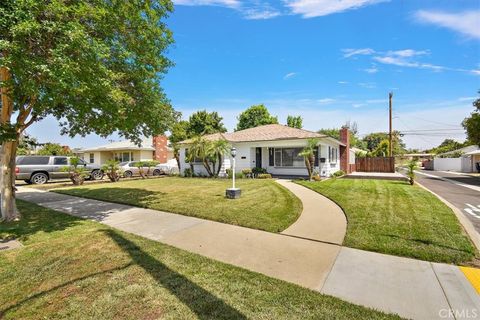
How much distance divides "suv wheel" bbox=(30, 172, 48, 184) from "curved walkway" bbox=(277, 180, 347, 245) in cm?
1890

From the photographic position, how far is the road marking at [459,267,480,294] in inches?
139

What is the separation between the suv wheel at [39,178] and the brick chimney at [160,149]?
1369 cm

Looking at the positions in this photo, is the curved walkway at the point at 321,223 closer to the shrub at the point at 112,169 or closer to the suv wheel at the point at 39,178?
the shrub at the point at 112,169

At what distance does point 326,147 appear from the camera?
1797 centimetres

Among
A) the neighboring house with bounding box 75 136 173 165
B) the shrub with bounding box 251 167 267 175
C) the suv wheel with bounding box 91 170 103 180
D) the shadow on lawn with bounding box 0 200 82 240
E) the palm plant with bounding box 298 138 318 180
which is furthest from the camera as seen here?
the neighboring house with bounding box 75 136 173 165

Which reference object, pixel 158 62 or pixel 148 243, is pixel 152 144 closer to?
pixel 158 62

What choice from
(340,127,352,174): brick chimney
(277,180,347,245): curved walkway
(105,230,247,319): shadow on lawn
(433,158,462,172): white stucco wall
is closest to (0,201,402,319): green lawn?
(105,230,247,319): shadow on lawn

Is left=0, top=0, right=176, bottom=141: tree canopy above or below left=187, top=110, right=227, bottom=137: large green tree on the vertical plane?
below

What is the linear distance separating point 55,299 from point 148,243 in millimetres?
2026

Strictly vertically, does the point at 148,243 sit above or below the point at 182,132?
below

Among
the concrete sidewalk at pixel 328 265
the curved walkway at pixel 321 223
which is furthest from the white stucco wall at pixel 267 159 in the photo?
the concrete sidewalk at pixel 328 265

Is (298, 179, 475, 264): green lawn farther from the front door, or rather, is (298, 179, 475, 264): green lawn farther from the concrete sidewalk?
the front door

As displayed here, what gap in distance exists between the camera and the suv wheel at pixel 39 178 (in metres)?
17.6

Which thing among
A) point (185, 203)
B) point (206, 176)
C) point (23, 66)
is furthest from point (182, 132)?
point (23, 66)
